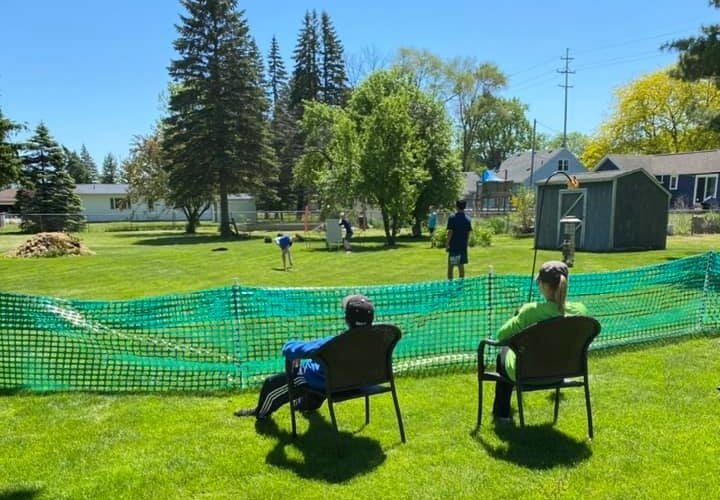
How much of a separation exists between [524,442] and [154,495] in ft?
8.24

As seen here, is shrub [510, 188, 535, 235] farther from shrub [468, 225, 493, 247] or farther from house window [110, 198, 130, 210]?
house window [110, 198, 130, 210]

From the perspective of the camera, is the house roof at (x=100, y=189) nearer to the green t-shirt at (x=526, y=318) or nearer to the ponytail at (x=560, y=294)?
the green t-shirt at (x=526, y=318)

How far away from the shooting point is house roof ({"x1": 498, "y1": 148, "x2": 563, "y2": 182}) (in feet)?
191

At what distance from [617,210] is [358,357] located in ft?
59.1

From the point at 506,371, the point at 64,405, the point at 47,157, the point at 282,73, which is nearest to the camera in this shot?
the point at 506,371

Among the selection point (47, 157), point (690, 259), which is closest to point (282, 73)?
point (47, 157)

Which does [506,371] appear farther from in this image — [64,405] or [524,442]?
[64,405]

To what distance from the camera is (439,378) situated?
17.3 ft

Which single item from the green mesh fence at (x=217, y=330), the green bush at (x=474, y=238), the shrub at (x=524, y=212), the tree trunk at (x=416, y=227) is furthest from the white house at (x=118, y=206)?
the green mesh fence at (x=217, y=330)

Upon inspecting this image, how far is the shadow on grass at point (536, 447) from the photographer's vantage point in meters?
3.53

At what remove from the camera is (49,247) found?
19.3 metres

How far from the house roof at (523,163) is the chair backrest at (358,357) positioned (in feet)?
187

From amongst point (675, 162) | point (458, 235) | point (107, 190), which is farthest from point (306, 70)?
point (458, 235)

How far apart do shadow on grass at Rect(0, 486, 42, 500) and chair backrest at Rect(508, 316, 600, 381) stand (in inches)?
123
